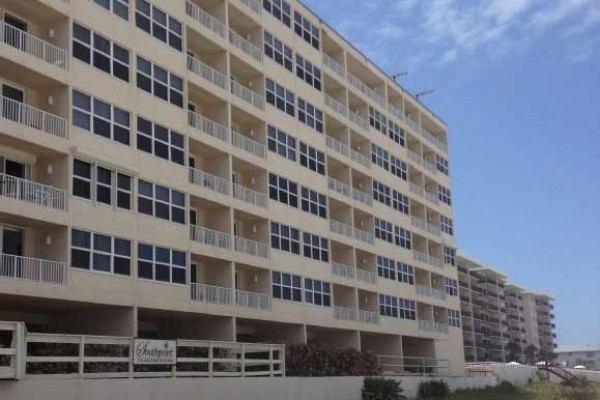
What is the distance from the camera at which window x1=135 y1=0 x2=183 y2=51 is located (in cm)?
3497

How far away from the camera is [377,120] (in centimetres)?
5850

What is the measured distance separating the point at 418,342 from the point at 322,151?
20.1m

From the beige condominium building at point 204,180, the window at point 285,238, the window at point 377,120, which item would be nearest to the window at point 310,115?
the beige condominium building at point 204,180

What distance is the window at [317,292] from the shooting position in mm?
44906

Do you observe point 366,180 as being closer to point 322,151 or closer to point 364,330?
point 322,151

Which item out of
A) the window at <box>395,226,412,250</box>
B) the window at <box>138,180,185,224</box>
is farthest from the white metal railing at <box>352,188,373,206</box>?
the window at <box>138,180,185,224</box>

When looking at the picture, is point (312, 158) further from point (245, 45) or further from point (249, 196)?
point (245, 45)

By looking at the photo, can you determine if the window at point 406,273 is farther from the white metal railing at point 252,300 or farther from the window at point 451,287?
the white metal railing at point 252,300

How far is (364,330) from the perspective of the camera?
5025 centimetres

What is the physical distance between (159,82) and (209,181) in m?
5.36

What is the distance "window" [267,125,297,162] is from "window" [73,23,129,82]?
1179cm

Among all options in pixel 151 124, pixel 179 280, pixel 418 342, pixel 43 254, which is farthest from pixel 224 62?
pixel 418 342

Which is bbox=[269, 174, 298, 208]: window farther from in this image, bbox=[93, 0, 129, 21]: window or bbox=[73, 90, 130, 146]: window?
bbox=[93, 0, 129, 21]: window

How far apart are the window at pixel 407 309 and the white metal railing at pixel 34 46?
32.7m
